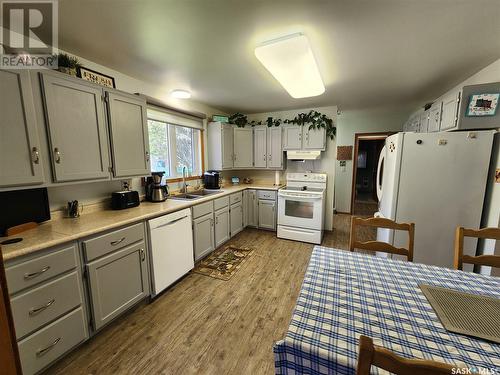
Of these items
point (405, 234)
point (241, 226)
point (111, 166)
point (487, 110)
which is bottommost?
point (241, 226)

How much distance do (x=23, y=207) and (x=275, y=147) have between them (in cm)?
352

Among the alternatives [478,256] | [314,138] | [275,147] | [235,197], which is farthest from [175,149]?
[478,256]

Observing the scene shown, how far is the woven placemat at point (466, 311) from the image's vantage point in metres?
0.78

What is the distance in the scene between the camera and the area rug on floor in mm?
2607

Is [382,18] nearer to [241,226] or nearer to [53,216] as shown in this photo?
[53,216]

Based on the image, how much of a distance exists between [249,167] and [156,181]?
2119mm

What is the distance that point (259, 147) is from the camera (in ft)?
13.9

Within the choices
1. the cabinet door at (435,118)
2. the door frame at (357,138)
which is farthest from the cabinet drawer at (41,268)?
the door frame at (357,138)

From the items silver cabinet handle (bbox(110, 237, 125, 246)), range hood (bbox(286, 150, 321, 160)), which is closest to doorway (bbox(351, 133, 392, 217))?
range hood (bbox(286, 150, 321, 160))

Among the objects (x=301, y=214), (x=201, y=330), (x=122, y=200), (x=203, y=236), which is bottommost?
(x=201, y=330)

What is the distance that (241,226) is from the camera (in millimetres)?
3885

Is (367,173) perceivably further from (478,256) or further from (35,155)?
(35,155)

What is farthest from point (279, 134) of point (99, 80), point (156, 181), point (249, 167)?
point (99, 80)

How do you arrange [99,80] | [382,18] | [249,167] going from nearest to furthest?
1. [382,18]
2. [99,80]
3. [249,167]
